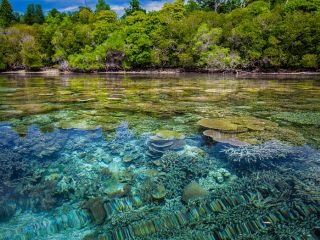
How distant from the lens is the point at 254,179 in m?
4.61

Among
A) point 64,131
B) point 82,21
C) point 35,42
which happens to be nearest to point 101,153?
point 64,131

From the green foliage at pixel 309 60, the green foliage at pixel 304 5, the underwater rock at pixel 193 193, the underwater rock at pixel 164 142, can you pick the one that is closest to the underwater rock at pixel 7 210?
the underwater rock at pixel 193 193

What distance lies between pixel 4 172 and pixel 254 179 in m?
4.61

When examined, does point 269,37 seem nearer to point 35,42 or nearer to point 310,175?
point 310,175

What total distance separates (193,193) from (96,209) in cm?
151

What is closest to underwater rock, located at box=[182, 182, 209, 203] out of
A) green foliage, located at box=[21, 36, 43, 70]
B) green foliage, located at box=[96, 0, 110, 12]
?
green foliage, located at box=[21, 36, 43, 70]

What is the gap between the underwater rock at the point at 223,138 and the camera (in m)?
6.28

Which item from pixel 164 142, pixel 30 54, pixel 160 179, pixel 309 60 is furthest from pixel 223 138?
pixel 30 54

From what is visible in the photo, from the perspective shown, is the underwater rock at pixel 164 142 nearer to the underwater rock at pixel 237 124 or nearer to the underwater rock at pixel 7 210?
the underwater rock at pixel 237 124

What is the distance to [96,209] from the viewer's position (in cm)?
378

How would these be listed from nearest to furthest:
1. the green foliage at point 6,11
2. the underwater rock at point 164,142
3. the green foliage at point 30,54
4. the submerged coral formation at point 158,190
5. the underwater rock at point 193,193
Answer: the submerged coral formation at point 158,190 → the underwater rock at point 193,193 → the underwater rock at point 164,142 → the green foliage at point 30,54 → the green foliage at point 6,11

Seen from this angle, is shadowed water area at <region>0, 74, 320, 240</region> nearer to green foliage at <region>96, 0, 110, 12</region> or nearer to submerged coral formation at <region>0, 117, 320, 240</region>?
submerged coral formation at <region>0, 117, 320, 240</region>

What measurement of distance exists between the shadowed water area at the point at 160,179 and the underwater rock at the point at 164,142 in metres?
0.02

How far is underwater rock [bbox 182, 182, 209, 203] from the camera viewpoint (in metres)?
4.08
